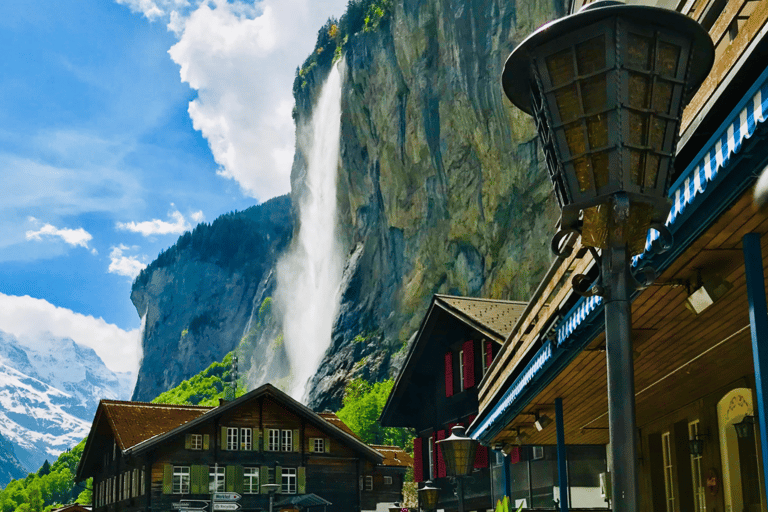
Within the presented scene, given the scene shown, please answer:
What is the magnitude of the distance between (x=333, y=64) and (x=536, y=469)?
8017cm

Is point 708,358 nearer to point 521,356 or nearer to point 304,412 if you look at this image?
point 521,356

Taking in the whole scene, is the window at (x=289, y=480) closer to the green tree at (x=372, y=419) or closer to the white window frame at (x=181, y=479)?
the white window frame at (x=181, y=479)

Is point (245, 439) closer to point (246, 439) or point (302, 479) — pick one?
point (246, 439)

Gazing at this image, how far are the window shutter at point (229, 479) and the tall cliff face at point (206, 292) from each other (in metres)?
107

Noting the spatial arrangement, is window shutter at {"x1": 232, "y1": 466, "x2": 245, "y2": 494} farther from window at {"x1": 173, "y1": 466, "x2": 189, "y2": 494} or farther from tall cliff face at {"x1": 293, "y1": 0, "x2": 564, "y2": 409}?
tall cliff face at {"x1": 293, "y1": 0, "x2": 564, "y2": 409}

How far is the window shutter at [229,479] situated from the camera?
3466 centimetres

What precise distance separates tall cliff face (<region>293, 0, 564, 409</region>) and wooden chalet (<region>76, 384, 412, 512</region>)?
26.0 meters

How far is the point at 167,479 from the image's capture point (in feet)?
110

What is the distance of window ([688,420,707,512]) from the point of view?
1352 cm

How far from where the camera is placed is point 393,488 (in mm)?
→ 47781

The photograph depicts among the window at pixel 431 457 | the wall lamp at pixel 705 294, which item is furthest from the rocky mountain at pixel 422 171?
the wall lamp at pixel 705 294

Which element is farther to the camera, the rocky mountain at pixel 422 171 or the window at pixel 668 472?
the rocky mountain at pixel 422 171

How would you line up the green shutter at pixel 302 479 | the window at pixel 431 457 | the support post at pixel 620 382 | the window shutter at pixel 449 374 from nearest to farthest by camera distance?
the support post at pixel 620 382 → the window shutter at pixel 449 374 → the window at pixel 431 457 → the green shutter at pixel 302 479

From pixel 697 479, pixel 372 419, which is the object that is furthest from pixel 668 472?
pixel 372 419
